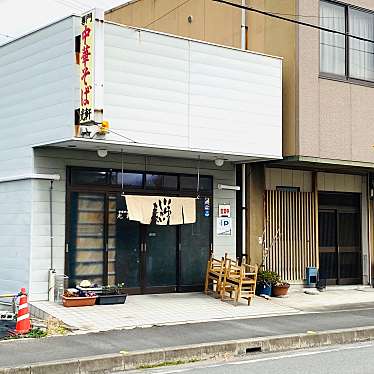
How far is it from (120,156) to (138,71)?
2345mm

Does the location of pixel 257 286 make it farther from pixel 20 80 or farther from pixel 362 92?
pixel 20 80

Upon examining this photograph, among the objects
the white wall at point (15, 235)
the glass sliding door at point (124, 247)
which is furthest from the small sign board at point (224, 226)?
the white wall at point (15, 235)

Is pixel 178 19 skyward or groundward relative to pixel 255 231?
skyward

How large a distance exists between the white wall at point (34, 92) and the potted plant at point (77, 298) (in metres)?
2.74

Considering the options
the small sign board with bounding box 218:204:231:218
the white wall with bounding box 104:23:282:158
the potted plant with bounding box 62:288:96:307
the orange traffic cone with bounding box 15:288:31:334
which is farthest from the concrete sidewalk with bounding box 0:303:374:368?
the white wall with bounding box 104:23:282:158

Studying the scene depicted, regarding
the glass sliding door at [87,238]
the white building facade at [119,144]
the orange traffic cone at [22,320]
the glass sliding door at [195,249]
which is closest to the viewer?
the orange traffic cone at [22,320]

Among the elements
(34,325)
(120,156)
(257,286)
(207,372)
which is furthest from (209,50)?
(207,372)

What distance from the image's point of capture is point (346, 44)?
54.0 feet

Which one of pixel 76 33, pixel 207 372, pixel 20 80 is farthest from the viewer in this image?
pixel 20 80

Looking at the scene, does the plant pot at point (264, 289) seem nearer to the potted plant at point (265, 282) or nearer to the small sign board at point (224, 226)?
the potted plant at point (265, 282)

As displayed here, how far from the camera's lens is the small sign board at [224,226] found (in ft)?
52.5

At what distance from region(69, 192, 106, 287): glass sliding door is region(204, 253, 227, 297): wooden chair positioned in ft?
8.57

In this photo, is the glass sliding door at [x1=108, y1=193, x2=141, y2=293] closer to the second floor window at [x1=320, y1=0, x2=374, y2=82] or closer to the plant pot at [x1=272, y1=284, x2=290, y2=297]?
the plant pot at [x1=272, y1=284, x2=290, y2=297]

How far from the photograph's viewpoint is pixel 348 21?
16453 mm
